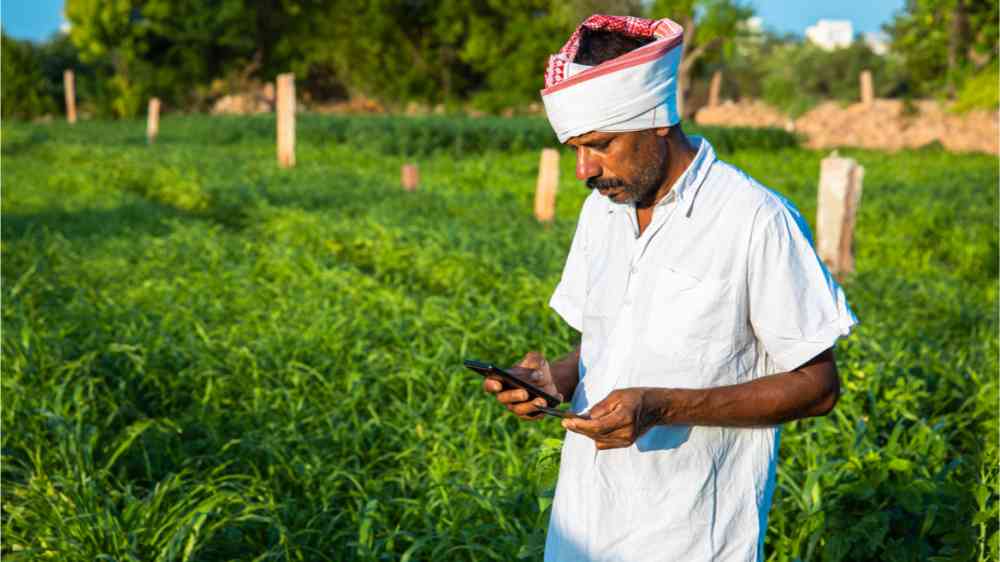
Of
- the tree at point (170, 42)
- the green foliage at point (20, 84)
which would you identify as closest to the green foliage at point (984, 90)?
the tree at point (170, 42)

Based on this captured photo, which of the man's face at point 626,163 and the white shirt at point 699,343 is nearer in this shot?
the white shirt at point 699,343

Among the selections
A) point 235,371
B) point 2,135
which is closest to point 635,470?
point 235,371

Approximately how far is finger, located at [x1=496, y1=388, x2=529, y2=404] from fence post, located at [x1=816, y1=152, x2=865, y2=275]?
23.0 ft

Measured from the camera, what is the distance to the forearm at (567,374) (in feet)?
7.32

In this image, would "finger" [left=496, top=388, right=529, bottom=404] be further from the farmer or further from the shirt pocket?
the shirt pocket

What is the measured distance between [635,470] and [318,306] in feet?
16.2

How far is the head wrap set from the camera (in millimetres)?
1839

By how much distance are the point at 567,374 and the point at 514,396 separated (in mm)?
293

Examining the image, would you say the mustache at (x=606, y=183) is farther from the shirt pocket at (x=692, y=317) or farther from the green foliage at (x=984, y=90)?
the green foliage at (x=984, y=90)

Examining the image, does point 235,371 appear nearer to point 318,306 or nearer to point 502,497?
point 318,306

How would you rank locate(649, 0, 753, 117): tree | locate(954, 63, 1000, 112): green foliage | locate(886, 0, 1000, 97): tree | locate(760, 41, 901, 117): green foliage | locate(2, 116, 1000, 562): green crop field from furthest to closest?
locate(760, 41, 901, 117): green foliage < locate(649, 0, 753, 117): tree < locate(886, 0, 1000, 97): tree < locate(954, 63, 1000, 112): green foliage < locate(2, 116, 1000, 562): green crop field

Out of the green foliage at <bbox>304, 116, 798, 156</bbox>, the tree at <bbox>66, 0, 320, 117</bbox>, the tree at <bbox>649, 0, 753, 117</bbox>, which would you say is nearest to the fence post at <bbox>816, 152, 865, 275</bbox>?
the green foliage at <bbox>304, 116, 798, 156</bbox>

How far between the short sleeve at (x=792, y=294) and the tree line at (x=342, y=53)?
33.4m

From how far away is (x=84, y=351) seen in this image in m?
5.42
